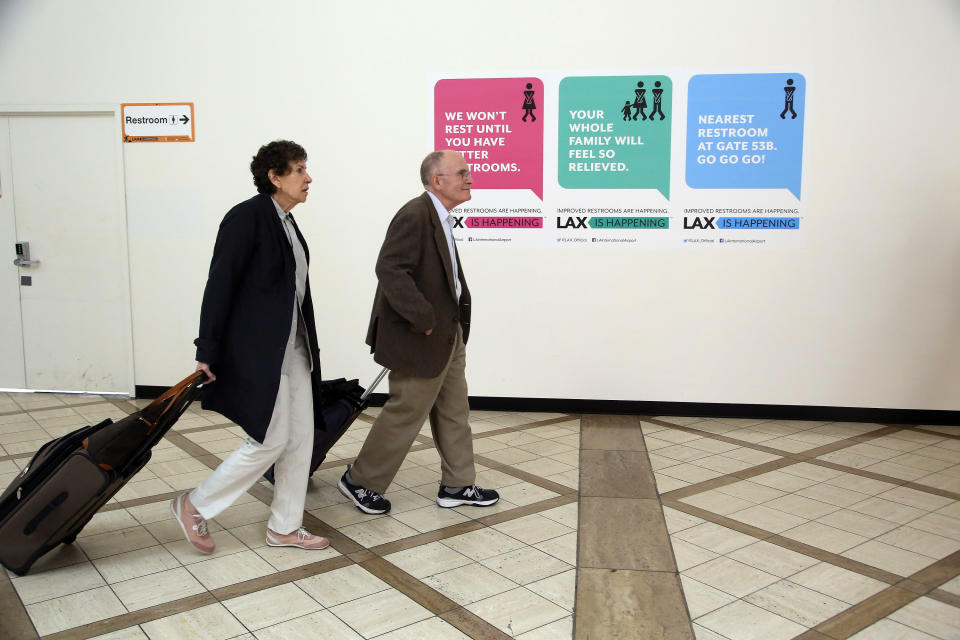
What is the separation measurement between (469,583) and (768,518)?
4.65 feet

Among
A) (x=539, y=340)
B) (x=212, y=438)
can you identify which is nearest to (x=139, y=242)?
(x=212, y=438)

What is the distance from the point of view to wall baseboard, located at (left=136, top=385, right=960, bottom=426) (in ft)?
16.2

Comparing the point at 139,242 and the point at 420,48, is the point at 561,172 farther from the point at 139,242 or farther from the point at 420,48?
the point at 139,242

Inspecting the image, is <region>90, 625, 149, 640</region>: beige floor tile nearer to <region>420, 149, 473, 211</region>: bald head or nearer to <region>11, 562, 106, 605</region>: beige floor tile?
<region>11, 562, 106, 605</region>: beige floor tile

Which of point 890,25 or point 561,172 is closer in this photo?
point 890,25

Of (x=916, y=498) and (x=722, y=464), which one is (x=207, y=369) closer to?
(x=722, y=464)

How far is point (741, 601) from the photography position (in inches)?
98.5

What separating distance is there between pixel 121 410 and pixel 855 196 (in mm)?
4992

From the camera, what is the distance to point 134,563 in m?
2.75

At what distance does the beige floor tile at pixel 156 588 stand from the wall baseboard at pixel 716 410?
8.81 feet

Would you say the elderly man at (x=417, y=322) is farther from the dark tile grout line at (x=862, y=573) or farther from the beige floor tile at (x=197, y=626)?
the dark tile grout line at (x=862, y=573)

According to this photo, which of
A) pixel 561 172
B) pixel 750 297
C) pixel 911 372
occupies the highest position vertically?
pixel 561 172

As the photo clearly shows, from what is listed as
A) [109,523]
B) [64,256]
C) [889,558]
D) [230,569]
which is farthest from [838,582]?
[64,256]

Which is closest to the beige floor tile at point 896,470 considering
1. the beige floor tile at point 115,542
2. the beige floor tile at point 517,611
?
the beige floor tile at point 517,611
